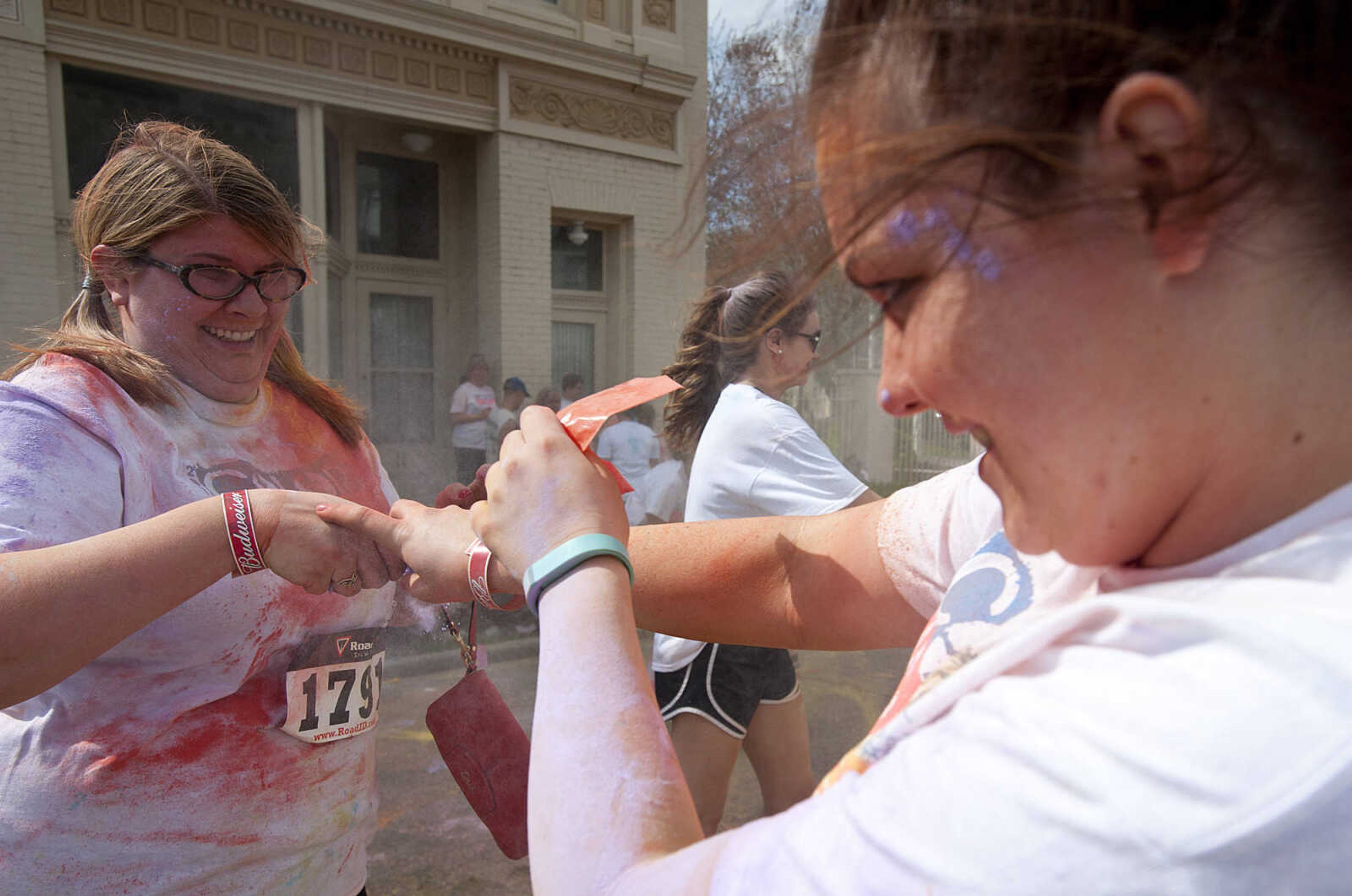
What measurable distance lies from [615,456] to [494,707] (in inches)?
215

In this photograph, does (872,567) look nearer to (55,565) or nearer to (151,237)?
(55,565)

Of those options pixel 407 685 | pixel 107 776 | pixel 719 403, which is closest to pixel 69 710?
pixel 107 776

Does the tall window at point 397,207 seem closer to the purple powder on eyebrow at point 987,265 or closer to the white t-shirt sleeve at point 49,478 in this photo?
the white t-shirt sleeve at point 49,478

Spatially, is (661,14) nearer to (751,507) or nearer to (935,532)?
(751,507)

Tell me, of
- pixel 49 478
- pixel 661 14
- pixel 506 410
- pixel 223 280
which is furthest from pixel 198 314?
pixel 661 14

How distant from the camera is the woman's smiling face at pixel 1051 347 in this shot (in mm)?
542

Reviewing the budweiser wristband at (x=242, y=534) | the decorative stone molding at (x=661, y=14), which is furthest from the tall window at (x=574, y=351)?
the budweiser wristband at (x=242, y=534)

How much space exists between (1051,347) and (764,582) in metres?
0.86

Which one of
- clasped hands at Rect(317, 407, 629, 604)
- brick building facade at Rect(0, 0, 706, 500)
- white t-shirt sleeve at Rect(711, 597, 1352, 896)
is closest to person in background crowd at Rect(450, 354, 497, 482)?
brick building facade at Rect(0, 0, 706, 500)

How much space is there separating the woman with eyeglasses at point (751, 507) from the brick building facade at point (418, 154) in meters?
3.84

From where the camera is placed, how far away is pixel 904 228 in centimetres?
59

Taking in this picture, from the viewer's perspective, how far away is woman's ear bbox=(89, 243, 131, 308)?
67.7 inches

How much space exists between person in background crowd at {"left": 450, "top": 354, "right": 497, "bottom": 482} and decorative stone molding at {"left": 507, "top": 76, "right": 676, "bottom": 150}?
8.54 ft

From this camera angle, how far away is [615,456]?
7109mm
